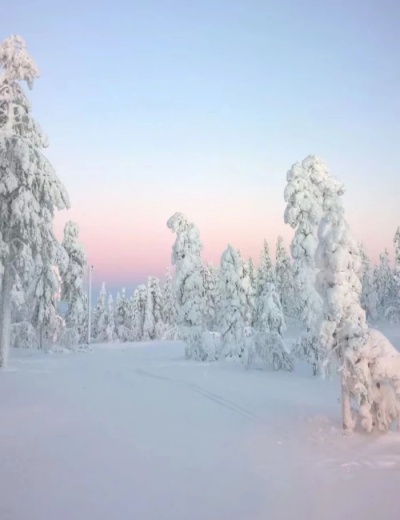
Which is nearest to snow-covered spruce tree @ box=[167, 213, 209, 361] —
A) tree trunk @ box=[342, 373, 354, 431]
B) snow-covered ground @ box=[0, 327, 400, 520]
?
snow-covered ground @ box=[0, 327, 400, 520]

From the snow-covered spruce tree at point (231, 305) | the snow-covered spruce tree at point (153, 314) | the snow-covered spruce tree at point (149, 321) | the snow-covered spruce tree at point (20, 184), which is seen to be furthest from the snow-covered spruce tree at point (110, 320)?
the snow-covered spruce tree at point (20, 184)

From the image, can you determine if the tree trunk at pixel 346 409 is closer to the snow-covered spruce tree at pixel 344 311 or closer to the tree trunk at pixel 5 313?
the snow-covered spruce tree at pixel 344 311

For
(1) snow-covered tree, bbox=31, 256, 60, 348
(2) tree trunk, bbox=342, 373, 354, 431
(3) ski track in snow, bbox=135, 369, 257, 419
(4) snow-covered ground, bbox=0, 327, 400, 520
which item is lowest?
(3) ski track in snow, bbox=135, 369, 257, 419

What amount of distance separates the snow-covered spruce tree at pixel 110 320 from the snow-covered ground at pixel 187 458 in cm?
4913

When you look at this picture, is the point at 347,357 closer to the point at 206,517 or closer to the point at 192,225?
the point at 206,517

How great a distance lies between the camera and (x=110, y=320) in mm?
68438

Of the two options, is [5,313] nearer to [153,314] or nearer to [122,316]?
[153,314]

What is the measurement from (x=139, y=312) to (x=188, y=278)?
1247 inches

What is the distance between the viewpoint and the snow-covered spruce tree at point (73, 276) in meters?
38.3

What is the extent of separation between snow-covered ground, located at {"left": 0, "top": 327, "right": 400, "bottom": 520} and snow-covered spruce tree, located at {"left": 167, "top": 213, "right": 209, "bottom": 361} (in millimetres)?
A: 15760

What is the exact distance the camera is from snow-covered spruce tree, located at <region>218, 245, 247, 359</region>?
29.9 metres

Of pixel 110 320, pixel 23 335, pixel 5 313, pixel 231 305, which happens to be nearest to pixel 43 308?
pixel 23 335

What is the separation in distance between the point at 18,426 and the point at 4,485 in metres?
3.95

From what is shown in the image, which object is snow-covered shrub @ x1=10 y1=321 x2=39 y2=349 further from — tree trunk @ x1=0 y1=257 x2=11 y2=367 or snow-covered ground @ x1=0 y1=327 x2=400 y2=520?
snow-covered ground @ x1=0 y1=327 x2=400 y2=520
